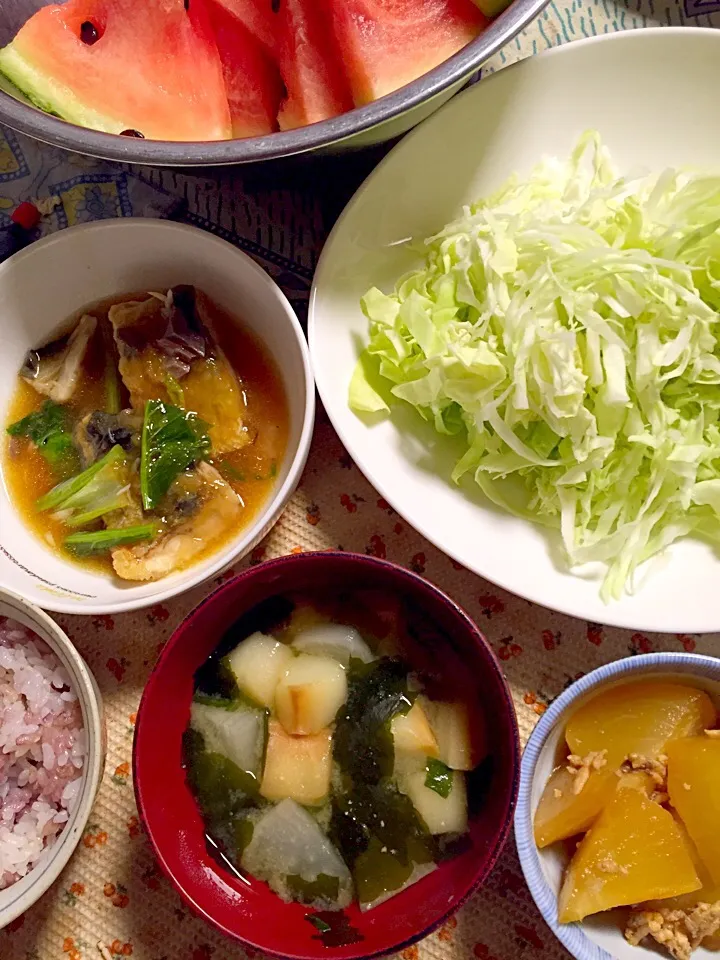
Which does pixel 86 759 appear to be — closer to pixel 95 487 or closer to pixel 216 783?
pixel 216 783

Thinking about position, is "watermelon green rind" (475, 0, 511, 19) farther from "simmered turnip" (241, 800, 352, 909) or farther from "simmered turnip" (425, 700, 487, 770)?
"simmered turnip" (241, 800, 352, 909)

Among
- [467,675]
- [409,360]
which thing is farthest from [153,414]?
[467,675]

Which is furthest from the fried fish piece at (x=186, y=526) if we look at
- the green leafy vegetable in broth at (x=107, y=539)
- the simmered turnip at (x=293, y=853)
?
the simmered turnip at (x=293, y=853)

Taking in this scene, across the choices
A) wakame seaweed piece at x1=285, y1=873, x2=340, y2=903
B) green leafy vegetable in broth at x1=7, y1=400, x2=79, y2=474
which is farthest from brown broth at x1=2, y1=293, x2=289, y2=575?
wakame seaweed piece at x1=285, y1=873, x2=340, y2=903

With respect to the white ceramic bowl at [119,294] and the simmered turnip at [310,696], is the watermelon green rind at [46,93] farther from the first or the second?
the simmered turnip at [310,696]

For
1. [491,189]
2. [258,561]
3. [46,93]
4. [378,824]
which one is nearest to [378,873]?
[378,824]
